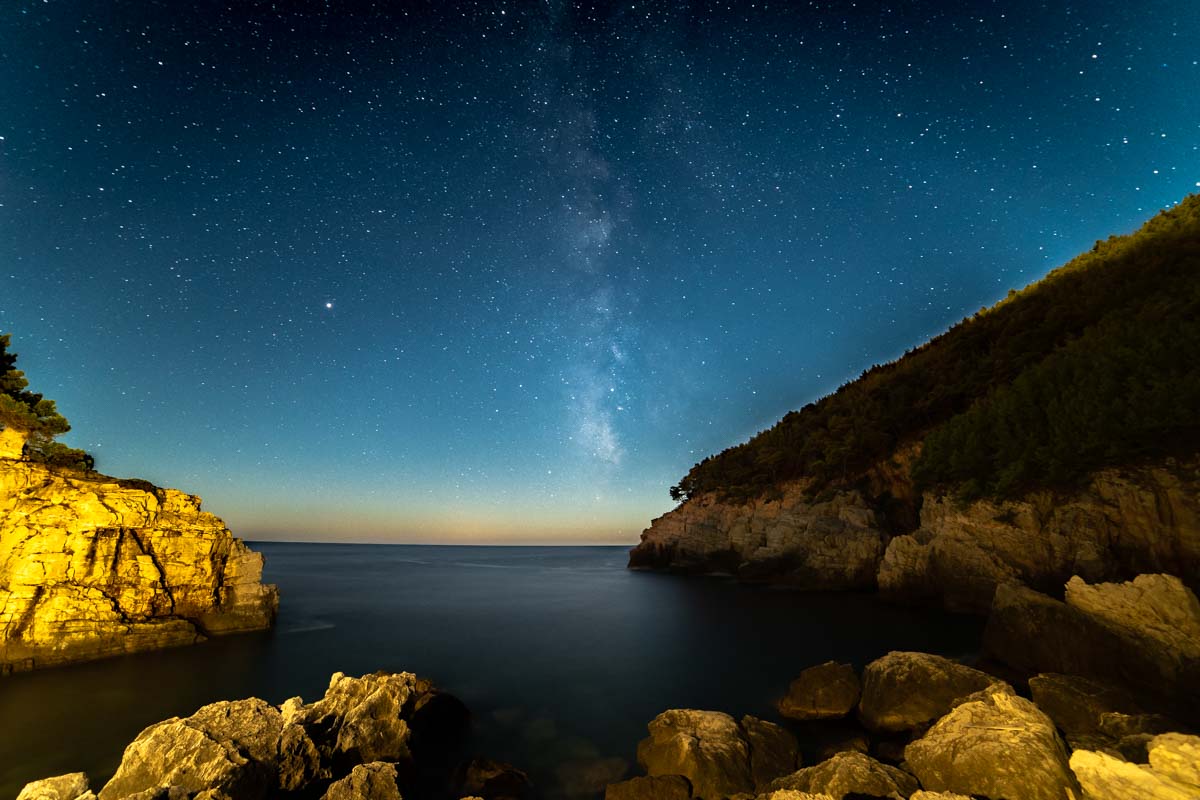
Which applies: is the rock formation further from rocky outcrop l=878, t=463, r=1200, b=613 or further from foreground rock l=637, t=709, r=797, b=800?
rocky outcrop l=878, t=463, r=1200, b=613

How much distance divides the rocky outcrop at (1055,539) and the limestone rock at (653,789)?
46.2 ft

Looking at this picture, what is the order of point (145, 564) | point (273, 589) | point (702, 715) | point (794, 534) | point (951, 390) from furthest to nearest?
point (794, 534) → point (951, 390) → point (273, 589) → point (145, 564) → point (702, 715)

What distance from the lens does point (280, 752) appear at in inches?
349

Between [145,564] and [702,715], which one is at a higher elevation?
[145,564]

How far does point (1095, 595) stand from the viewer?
12688mm

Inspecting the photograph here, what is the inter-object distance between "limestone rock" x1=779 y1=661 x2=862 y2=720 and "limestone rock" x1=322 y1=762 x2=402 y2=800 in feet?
34.4

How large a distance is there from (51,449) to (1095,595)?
38.3 metres

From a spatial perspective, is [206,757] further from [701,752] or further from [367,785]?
[701,752]

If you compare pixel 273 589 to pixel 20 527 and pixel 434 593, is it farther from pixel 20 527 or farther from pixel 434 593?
pixel 434 593

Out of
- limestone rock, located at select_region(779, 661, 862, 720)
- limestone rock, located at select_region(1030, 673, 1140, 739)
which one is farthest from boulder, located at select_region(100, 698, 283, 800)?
limestone rock, located at select_region(1030, 673, 1140, 739)

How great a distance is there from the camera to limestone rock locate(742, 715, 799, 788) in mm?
9203

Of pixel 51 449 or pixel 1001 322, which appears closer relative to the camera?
pixel 51 449

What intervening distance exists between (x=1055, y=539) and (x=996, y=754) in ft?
63.0

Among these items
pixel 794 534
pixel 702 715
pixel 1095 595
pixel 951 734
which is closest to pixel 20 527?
pixel 702 715
